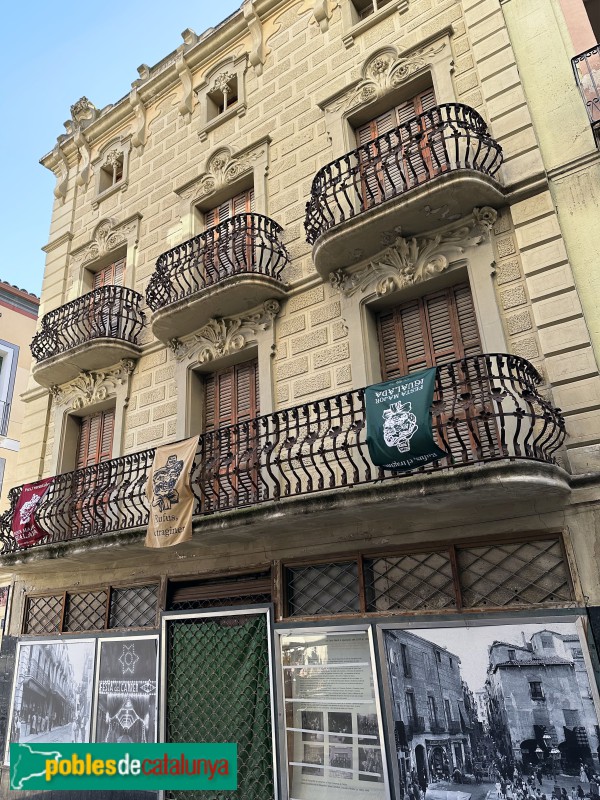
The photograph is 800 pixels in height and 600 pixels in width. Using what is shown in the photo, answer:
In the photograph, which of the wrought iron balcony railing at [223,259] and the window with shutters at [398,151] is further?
the wrought iron balcony railing at [223,259]

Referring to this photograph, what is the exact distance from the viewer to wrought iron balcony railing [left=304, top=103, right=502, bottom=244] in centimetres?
742

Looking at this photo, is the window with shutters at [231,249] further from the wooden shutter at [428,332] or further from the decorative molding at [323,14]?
the decorative molding at [323,14]

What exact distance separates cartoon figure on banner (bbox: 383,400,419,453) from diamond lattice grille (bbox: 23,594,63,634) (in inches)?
290

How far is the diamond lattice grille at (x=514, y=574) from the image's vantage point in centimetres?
591

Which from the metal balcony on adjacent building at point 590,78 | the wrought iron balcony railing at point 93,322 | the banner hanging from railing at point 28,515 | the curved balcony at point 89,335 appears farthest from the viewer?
the wrought iron balcony railing at point 93,322

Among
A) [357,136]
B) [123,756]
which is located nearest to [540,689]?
[123,756]

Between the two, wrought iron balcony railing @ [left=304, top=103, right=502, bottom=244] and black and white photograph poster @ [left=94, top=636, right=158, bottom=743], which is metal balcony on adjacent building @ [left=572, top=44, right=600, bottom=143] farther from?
black and white photograph poster @ [left=94, top=636, right=158, bottom=743]

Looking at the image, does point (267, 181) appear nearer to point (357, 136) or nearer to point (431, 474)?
point (357, 136)

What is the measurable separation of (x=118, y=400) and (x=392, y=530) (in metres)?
6.33

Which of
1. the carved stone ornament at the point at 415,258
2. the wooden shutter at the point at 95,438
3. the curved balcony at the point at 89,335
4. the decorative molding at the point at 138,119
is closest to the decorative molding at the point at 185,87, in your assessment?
the decorative molding at the point at 138,119

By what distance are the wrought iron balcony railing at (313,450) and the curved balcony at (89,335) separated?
232 cm

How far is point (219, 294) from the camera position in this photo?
9.09m

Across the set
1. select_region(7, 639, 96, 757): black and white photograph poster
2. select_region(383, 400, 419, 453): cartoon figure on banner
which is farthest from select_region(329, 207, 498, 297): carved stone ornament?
select_region(7, 639, 96, 757): black and white photograph poster

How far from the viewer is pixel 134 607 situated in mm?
9312
